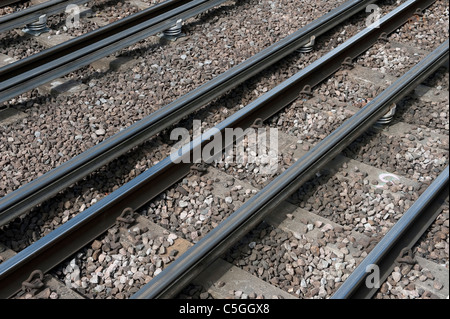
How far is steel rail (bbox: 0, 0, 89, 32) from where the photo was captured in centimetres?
849

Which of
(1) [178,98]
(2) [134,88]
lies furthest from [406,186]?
(2) [134,88]

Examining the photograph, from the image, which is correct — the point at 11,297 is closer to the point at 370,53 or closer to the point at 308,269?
the point at 308,269

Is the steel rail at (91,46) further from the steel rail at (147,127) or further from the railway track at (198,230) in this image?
the railway track at (198,230)

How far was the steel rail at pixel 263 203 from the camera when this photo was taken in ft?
16.4

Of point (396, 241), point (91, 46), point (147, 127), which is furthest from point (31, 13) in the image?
point (396, 241)

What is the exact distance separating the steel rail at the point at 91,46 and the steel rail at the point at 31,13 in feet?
2.58

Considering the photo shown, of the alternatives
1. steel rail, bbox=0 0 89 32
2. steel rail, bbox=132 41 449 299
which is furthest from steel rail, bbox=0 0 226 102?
steel rail, bbox=132 41 449 299

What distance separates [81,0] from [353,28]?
146 inches

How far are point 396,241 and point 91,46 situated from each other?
447 centimetres

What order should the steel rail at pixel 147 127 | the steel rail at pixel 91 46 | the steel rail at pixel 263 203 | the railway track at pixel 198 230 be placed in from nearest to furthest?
the steel rail at pixel 263 203
the railway track at pixel 198 230
the steel rail at pixel 147 127
the steel rail at pixel 91 46

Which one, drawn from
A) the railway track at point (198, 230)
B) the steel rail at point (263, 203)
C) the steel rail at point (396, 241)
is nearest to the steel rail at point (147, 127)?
the railway track at point (198, 230)

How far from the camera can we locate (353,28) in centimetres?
916

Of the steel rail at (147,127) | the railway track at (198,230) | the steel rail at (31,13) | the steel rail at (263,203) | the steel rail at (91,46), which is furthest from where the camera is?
the steel rail at (31,13)

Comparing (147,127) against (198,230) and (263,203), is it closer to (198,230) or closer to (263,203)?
(198,230)
